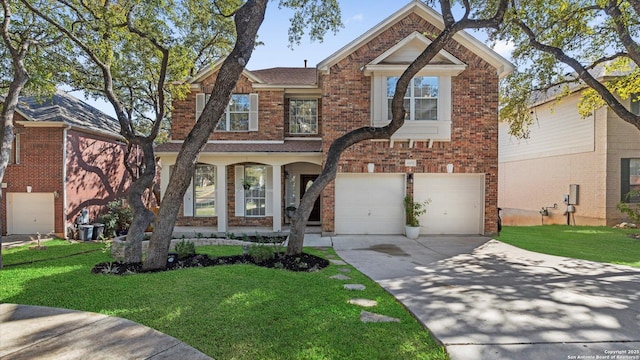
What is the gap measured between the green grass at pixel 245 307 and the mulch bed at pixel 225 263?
38 cm

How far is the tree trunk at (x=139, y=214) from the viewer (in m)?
7.04

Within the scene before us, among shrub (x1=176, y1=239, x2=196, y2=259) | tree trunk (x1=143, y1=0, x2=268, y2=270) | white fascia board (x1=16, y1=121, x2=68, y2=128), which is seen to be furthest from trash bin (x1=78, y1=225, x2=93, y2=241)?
tree trunk (x1=143, y1=0, x2=268, y2=270)

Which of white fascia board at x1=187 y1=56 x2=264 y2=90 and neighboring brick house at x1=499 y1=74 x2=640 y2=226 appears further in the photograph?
neighboring brick house at x1=499 y1=74 x2=640 y2=226

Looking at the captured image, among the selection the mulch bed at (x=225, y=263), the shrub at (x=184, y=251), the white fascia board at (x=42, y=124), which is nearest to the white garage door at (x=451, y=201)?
the mulch bed at (x=225, y=263)

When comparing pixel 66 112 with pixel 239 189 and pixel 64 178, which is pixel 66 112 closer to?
pixel 64 178

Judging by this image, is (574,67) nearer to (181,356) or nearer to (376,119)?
(376,119)

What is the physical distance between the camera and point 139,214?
287 inches

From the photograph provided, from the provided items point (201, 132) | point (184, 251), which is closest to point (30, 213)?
point (184, 251)

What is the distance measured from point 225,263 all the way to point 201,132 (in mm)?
3069

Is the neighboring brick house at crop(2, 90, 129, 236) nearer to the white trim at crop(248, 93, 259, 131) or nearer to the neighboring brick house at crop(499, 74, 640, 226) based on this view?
the white trim at crop(248, 93, 259, 131)

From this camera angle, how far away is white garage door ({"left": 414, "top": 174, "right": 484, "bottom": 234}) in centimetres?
1193

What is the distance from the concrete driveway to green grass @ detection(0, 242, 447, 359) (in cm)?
47

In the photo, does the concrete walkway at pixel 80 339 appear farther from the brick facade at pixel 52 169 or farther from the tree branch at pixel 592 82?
the tree branch at pixel 592 82

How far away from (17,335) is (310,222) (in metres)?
11.4
